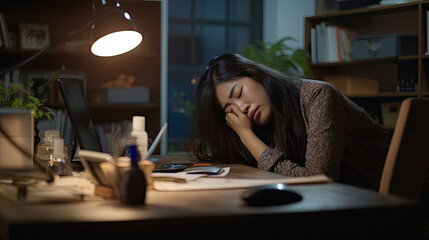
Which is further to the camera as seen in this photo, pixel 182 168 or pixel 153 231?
pixel 182 168

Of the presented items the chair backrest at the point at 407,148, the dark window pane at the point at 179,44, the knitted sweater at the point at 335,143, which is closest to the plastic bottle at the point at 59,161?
the knitted sweater at the point at 335,143

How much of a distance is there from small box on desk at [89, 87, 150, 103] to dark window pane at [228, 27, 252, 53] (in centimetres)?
139

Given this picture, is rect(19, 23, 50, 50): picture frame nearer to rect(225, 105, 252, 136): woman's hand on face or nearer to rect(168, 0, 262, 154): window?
rect(168, 0, 262, 154): window

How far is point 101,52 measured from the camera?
1.86 meters

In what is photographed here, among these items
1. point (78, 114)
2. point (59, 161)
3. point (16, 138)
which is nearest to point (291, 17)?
point (78, 114)

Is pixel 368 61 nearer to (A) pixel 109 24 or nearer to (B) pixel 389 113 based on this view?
(B) pixel 389 113

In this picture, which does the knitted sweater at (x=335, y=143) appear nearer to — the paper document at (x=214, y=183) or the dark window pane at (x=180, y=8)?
the paper document at (x=214, y=183)

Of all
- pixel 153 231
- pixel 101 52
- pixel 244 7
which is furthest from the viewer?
pixel 244 7

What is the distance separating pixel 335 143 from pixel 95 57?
2.60 metres

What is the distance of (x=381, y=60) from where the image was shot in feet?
13.1

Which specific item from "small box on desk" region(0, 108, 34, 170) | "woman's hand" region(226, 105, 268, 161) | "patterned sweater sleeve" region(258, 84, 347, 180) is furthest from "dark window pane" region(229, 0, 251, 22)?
"small box on desk" region(0, 108, 34, 170)

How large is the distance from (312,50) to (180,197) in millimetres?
3543

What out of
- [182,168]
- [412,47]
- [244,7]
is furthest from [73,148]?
[244,7]

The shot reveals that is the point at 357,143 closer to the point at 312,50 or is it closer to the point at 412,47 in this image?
the point at 412,47
